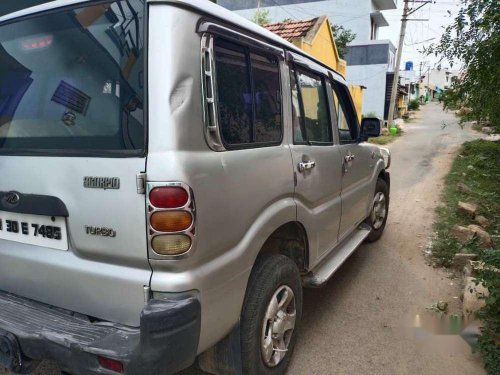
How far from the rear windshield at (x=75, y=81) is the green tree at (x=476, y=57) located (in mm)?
4718

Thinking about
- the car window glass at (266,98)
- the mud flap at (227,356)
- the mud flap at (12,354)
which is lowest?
the mud flap at (227,356)

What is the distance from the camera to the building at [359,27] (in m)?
23.4

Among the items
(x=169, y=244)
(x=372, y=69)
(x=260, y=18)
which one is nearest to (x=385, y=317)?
(x=169, y=244)

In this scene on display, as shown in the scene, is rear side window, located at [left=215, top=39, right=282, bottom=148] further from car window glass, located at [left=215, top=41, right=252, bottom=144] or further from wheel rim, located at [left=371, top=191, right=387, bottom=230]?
wheel rim, located at [left=371, top=191, right=387, bottom=230]

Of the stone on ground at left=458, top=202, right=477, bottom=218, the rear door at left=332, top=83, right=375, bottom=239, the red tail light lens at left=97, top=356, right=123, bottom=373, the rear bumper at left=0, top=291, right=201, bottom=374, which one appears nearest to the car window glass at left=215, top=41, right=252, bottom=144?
the rear bumper at left=0, top=291, right=201, bottom=374

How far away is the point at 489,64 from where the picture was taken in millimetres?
5270

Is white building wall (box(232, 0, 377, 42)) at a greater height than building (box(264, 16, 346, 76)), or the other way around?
white building wall (box(232, 0, 377, 42))

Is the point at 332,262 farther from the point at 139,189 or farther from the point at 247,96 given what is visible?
the point at 139,189

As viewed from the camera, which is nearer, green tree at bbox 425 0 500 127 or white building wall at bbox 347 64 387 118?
green tree at bbox 425 0 500 127

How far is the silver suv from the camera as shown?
5.53ft

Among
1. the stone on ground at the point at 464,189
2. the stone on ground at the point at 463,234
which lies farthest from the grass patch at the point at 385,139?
the stone on ground at the point at 463,234

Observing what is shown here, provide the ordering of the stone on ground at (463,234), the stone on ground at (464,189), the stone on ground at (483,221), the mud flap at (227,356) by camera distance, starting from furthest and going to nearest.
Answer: the stone on ground at (464,189)
the stone on ground at (483,221)
the stone on ground at (463,234)
the mud flap at (227,356)

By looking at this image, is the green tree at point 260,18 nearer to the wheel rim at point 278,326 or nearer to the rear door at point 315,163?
the rear door at point 315,163

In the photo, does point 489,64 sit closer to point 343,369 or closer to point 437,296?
point 437,296
